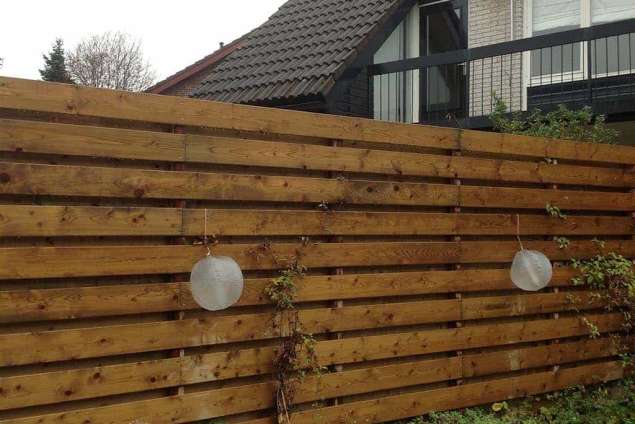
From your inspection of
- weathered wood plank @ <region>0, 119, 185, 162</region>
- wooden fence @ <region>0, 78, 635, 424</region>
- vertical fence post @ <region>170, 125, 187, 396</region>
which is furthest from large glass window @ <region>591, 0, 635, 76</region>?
weathered wood plank @ <region>0, 119, 185, 162</region>

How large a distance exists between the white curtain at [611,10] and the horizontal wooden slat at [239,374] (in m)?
6.49

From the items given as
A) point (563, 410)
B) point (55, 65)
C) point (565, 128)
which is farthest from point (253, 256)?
point (55, 65)

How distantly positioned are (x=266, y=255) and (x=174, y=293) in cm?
60

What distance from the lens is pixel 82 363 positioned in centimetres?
336

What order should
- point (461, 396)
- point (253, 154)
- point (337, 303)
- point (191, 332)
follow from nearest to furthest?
point (191, 332) < point (253, 154) < point (337, 303) < point (461, 396)

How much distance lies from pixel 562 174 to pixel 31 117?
4.04 metres

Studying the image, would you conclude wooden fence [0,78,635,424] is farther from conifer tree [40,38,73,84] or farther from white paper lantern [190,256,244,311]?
conifer tree [40,38,73,84]

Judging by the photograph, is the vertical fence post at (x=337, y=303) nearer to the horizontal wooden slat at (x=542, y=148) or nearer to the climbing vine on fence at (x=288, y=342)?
the climbing vine on fence at (x=288, y=342)

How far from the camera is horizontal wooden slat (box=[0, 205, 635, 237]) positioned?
3.25 meters

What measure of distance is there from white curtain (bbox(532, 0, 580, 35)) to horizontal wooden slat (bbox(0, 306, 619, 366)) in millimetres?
7456

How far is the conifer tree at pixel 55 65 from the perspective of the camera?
31225 millimetres

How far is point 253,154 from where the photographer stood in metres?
3.95

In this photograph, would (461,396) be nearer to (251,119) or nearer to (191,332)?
(191,332)

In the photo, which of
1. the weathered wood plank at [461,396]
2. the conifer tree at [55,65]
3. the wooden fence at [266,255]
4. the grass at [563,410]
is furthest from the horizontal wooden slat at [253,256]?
the conifer tree at [55,65]
